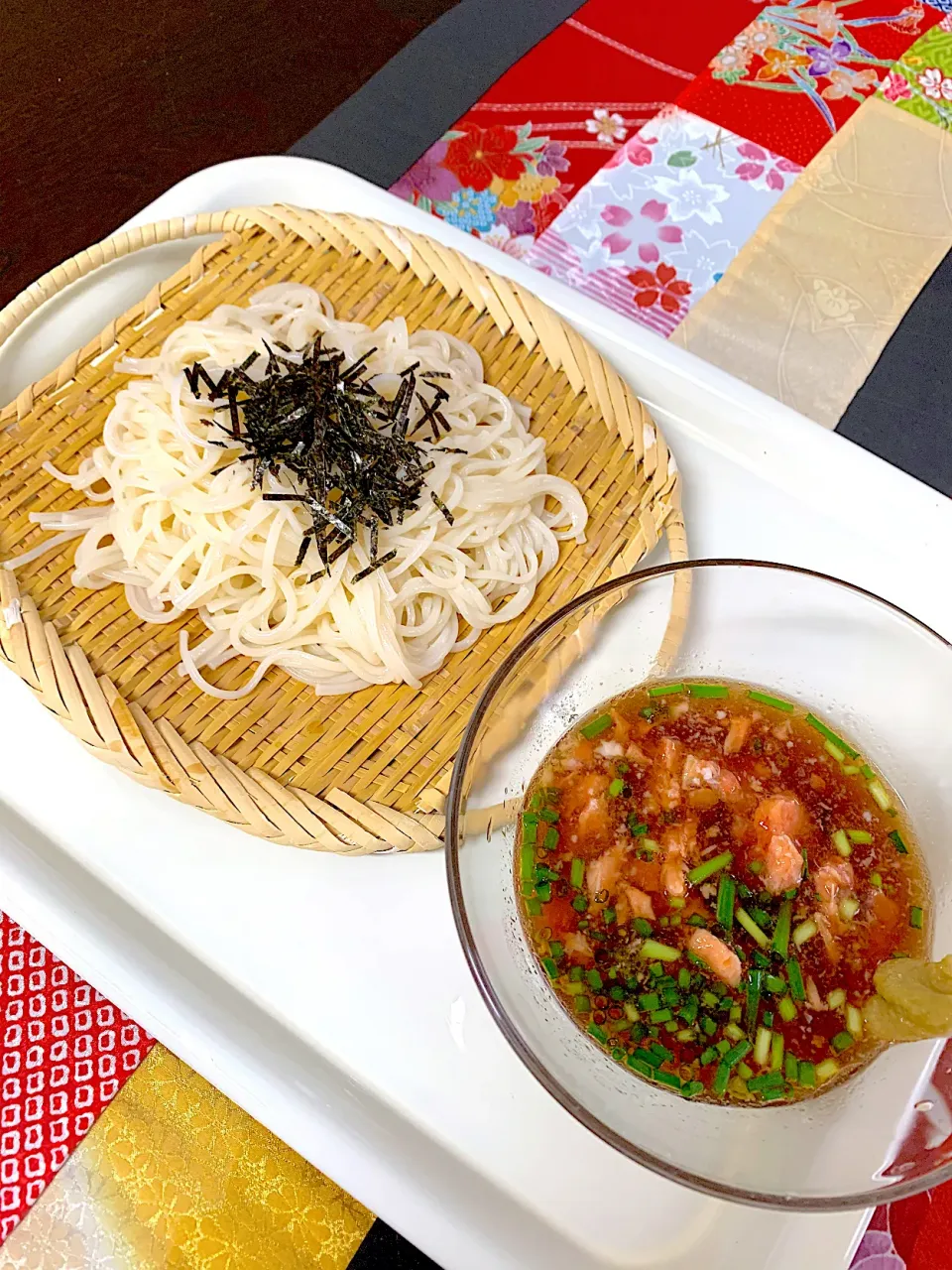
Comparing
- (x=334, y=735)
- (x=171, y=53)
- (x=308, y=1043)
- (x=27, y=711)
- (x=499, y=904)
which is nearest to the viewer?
(x=499, y=904)

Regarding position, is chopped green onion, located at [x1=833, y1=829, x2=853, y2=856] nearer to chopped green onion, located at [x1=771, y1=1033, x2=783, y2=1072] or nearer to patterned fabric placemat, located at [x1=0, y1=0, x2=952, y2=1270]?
chopped green onion, located at [x1=771, y1=1033, x2=783, y2=1072]

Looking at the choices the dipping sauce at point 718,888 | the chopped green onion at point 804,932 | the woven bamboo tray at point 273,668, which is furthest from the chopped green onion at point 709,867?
the woven bamboo tray at point 273,668

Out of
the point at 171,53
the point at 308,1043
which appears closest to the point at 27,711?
the point at 308,1043

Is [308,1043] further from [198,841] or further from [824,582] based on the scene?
[824,582]

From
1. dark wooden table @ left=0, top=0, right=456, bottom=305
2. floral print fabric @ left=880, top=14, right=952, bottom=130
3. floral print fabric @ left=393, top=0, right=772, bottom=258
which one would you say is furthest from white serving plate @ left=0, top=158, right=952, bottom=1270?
dark wooden table @ left=0, top=0, right=456, bottom=305

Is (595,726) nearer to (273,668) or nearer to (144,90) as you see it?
(273,668)

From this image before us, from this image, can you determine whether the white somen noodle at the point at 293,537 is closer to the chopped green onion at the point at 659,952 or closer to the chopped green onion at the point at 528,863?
the chopped green onion at the point at 528,863
